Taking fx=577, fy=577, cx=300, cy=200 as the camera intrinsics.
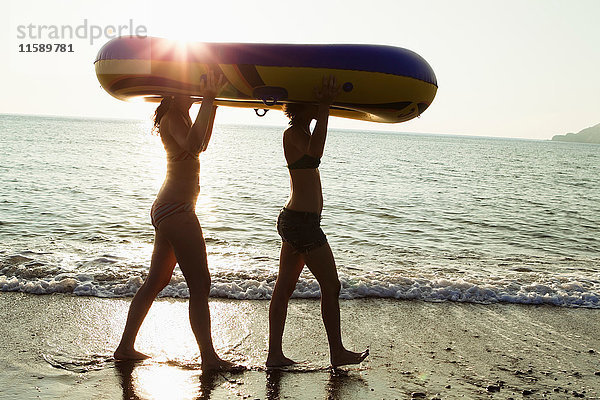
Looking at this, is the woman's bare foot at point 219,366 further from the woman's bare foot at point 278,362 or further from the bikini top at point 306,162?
the bikini top at point 306,162

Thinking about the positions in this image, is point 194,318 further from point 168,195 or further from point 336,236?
point 336,236

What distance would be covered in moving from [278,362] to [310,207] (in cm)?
118

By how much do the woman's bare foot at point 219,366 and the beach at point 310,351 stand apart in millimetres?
59

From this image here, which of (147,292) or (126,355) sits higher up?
(147,292)

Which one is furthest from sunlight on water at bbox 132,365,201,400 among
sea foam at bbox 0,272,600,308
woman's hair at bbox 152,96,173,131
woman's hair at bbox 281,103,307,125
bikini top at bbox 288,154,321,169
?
sea foam at bbox 0,272,600,308

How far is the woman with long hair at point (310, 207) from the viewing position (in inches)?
154

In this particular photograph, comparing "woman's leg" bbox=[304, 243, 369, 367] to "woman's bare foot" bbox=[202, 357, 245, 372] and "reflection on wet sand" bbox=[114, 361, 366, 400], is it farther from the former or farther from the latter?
"woman's bare foot" bbox=[202, 357, 245, 372]

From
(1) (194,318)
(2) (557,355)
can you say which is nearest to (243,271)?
(1) (194,318)

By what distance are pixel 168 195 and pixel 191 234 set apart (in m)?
0.31

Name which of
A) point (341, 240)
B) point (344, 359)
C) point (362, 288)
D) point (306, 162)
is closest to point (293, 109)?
point (306, 162)

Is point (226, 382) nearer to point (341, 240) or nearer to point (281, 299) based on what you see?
point (281, 299)

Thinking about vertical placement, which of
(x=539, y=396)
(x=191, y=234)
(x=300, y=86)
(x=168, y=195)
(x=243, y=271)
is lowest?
(x=539, y=396)

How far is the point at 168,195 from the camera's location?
3873 millimetres

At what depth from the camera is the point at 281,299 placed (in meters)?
4.20
